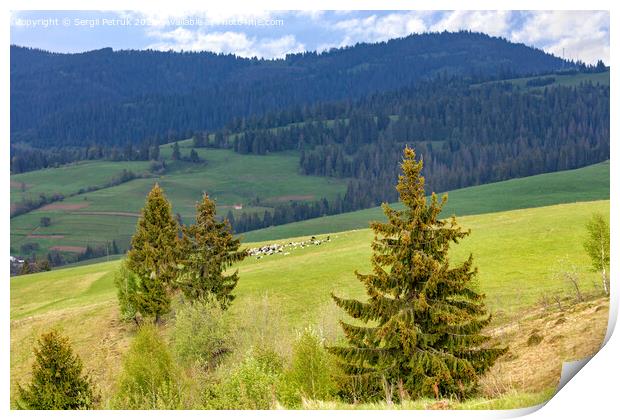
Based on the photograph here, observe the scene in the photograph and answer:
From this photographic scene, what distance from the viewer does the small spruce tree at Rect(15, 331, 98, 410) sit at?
27359 millimetres

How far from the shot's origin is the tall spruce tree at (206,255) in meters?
44.4

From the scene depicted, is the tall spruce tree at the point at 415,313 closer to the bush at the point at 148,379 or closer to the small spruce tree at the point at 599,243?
the bush at the point at 148,379

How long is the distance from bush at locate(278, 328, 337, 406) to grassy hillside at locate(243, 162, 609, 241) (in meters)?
99.0

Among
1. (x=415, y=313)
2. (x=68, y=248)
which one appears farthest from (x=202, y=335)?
(x=68, y=248)

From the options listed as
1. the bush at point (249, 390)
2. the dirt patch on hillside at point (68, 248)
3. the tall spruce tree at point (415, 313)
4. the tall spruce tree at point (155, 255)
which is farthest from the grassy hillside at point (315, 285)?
the dirt patch on hillside at point (68, 248)

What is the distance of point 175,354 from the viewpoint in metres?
39.4

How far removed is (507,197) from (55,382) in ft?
402

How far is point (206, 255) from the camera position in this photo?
147 feet

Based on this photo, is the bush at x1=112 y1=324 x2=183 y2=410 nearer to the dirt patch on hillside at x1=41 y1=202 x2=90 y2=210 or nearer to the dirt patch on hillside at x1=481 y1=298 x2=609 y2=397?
the dirt patch on hillside at x1=481 y1=298 x2=609 y2=397

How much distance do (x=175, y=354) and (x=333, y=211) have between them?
157 meters

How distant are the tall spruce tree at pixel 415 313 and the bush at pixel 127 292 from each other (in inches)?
1140

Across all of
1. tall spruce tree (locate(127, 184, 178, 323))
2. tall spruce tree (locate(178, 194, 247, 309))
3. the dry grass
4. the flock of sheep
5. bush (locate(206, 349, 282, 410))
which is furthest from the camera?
the flock of sheep

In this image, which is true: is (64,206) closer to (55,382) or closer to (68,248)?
(68,248)

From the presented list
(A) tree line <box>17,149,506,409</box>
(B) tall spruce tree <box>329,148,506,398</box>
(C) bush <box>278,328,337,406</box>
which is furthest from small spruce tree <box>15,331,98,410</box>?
(B) tall spruce tree <box>329,148,506,398</box>
